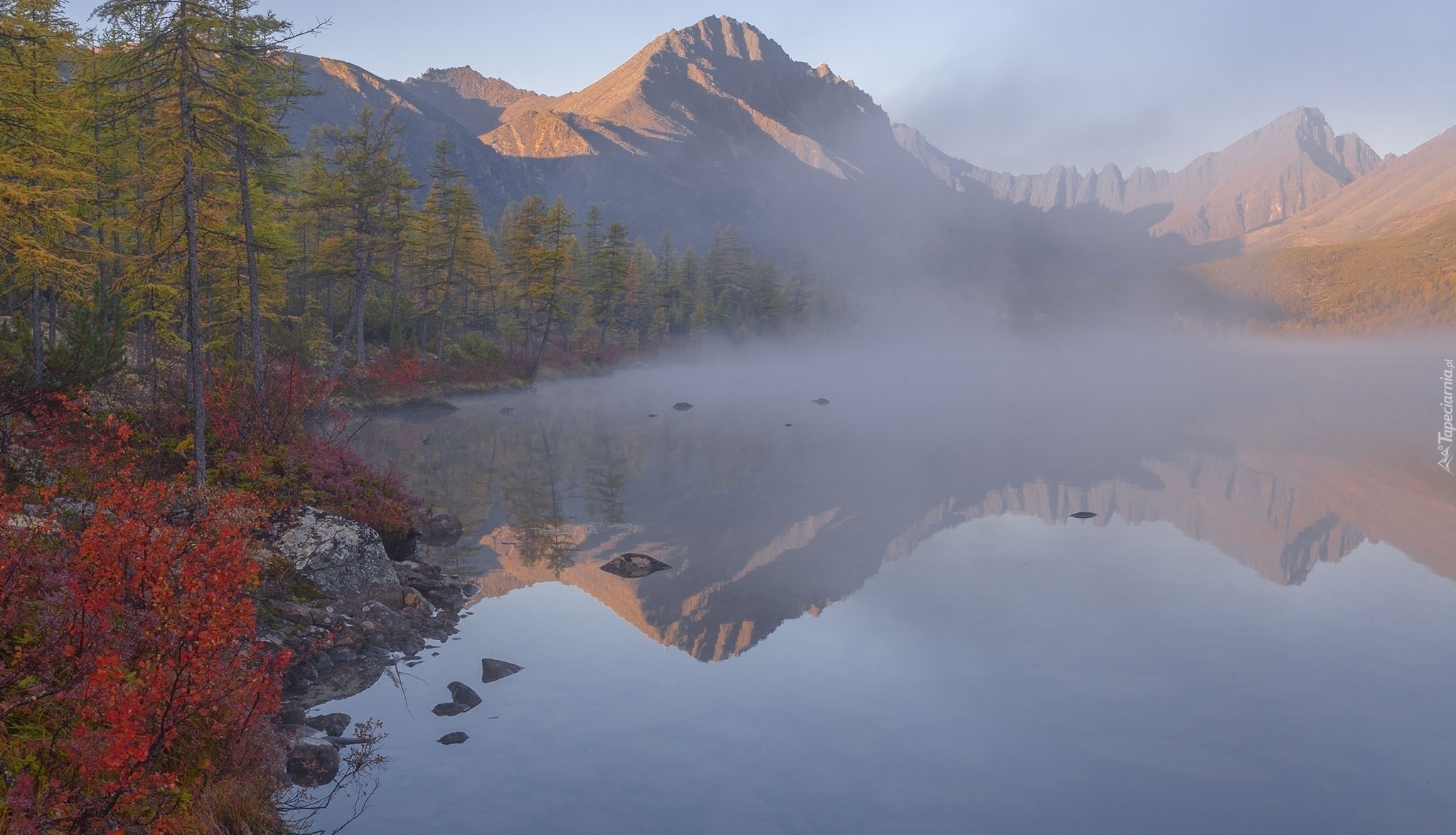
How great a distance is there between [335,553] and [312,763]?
5.78 meters

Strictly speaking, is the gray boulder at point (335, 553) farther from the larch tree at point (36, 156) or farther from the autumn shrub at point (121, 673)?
the larch tree at point (36, 156)

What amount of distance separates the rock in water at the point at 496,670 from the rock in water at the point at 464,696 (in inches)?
20.9

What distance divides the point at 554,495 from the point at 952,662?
16.8 meters

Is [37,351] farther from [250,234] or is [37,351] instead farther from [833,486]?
[833,486]

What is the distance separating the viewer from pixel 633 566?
1878cm

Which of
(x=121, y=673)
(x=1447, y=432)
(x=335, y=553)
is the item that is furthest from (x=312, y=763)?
(x=1447, y=432)

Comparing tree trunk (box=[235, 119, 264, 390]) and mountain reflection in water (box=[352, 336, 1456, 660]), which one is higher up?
tree trunk (box=[235, 119, 264, 390])

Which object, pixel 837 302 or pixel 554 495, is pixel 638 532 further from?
pixel 837 302

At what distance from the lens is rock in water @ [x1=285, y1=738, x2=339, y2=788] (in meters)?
9.69

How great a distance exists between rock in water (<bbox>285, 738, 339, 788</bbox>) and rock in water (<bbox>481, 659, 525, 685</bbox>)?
2.99 m

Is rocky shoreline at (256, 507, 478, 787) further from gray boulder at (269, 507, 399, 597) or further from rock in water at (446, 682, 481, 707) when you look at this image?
rock in water at (446, 682, 481, 707)

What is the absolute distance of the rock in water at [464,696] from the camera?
12.1 metres

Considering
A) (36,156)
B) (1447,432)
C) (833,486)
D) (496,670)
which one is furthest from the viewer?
(1447,432)

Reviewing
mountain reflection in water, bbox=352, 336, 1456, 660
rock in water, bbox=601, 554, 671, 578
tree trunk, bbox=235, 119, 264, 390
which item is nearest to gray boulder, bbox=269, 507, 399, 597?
mountain reflection in water, bbox=352, 336, 1456, 660
